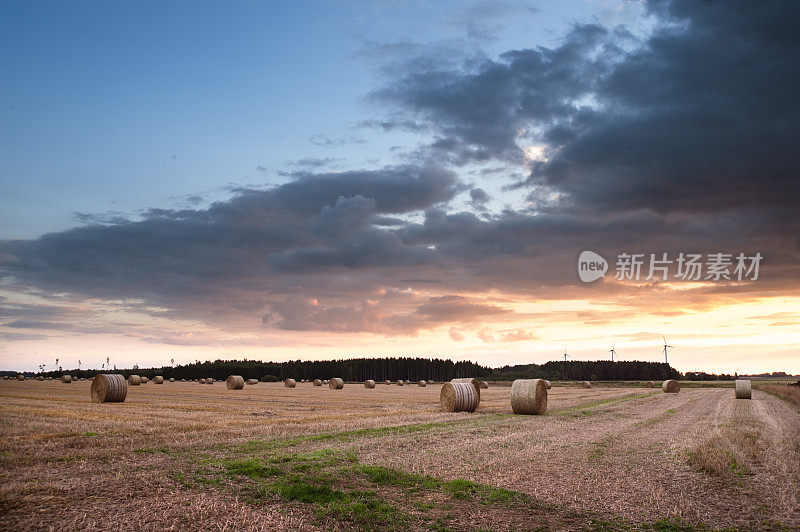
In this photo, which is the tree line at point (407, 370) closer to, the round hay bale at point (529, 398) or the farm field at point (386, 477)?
the round hay bale at point (529, 398)

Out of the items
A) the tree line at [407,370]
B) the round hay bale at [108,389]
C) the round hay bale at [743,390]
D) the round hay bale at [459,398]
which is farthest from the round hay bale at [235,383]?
the tree line at [407,370]

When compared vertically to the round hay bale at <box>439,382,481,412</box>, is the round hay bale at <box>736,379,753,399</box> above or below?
below

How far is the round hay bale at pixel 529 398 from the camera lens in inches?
1091

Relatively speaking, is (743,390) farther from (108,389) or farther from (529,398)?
(108,389)

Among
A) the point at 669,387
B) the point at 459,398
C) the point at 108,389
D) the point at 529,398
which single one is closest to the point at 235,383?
the point at 108,389

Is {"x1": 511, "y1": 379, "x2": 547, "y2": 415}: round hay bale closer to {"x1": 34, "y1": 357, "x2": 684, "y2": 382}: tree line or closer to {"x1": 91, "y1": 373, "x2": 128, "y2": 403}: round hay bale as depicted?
{"x1": 91, "y1": 373, "x2": 128, "y2": 403}: round hay bale

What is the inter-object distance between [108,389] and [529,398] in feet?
77.7

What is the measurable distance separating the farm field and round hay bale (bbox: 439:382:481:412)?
773cm

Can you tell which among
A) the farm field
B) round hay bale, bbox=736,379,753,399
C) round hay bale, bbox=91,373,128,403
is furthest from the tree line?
the farm field

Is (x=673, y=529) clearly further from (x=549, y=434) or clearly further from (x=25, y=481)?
(x=25, y=481)

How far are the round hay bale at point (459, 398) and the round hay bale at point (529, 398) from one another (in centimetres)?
207

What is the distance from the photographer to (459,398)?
28.5 metres

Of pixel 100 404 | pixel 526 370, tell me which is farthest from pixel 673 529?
pixel 526 370

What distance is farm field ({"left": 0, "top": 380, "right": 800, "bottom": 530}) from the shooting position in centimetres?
936
